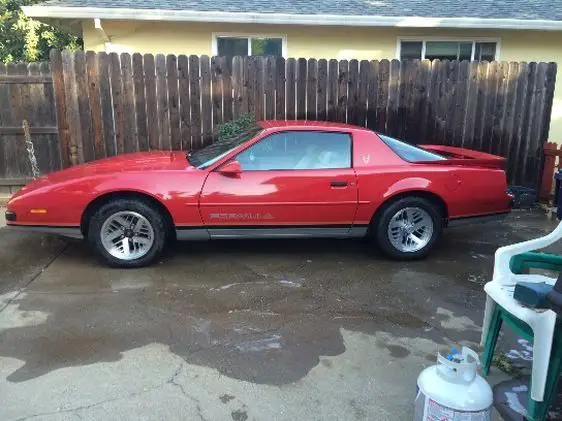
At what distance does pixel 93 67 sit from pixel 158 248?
3522 mm

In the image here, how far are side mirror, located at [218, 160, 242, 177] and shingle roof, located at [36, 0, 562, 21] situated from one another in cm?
475

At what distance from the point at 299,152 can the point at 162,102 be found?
304 centimetres

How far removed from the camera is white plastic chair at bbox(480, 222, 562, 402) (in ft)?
8.11

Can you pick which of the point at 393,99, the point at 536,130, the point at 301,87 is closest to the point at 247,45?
the point at 301,87

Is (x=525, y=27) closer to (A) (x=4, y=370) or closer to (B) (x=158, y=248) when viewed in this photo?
(B) (x=158, y=248)

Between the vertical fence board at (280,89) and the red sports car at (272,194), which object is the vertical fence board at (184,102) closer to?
the vertical fence board at (280,89)

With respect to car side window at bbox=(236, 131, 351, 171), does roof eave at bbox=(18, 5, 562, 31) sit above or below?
above

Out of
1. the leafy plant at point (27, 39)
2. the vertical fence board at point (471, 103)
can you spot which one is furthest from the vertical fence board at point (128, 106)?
the leafy plant at point (27, 39)

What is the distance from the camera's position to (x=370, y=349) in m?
3.52

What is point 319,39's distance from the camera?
30.8 feet

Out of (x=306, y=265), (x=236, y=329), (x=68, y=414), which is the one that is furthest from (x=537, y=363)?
(x=306, y=265)

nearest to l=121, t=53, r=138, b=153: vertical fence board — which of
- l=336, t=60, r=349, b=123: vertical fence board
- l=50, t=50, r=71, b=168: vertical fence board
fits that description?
l=50, t=50, r=71, b=168: vertical fence board

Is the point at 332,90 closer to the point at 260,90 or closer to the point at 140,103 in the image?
the point at 260,90

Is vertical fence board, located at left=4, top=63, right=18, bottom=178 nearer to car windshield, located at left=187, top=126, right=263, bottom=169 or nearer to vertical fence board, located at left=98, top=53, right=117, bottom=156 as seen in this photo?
vertical fence board, located at left=98, top=53, right=117, bottom=156
